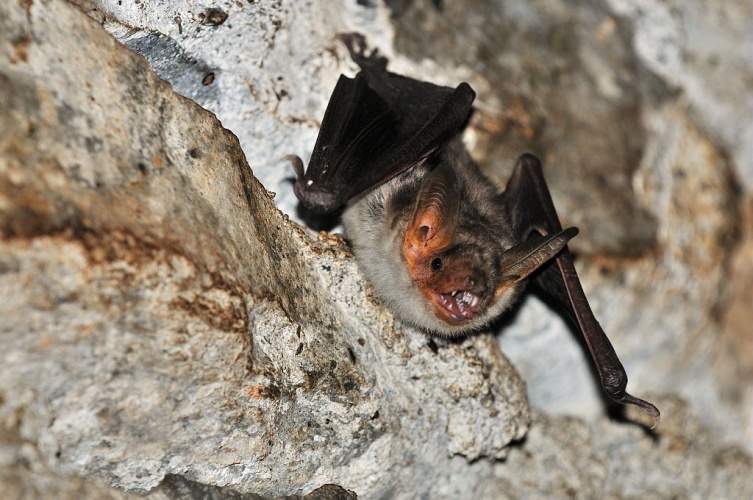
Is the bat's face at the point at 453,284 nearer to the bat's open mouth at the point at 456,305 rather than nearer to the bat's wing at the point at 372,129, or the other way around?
the bat's open mouth at the point at 456,305

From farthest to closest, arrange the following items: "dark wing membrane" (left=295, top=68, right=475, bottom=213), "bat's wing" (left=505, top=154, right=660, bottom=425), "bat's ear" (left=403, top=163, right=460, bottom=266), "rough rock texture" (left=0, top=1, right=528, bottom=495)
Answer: "bat's wing" (left=505, top=154, right=660, bottom=425) < "dark wing membrane" (left=295, top=68, right=475, bottom=213) < "bat's ear" (left=403, top=163, right=460, bottom=266) < "rough rock texture" (left=0, top=1, right=528, bottom=495)

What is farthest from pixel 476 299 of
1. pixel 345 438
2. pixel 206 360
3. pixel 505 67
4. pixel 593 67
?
pixel 593 67

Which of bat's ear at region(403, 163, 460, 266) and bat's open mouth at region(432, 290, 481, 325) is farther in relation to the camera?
bat's open mouth at region(432, 290, 481, 325)

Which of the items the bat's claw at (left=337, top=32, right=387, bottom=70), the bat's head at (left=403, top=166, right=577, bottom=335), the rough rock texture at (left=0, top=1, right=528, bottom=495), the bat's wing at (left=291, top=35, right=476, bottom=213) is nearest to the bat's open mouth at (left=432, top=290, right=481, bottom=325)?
the bat's head at (left=403, top=166, right=577, bottom=335)

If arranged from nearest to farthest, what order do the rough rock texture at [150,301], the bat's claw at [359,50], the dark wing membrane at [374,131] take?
the rough rock texture at [150,301]
the dark wing membrane at [374,131]
the bat's claw at [359,50]

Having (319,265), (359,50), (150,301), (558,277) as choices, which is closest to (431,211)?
(319,265)

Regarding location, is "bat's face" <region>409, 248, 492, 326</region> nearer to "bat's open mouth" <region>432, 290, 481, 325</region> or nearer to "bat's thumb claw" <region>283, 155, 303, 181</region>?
"bat's open mouth" <region>432, 290, 481, 325</region>

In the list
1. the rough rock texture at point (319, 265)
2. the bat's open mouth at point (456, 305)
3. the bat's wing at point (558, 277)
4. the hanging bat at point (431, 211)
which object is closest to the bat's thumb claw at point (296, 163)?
the hanging bat at point (431, 211)

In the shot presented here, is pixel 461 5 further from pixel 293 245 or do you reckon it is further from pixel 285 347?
pixel 285 347
